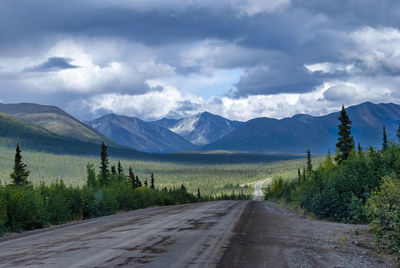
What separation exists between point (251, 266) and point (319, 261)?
6.57ft

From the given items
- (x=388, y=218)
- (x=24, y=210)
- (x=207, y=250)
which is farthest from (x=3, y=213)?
(x=388, y=218)

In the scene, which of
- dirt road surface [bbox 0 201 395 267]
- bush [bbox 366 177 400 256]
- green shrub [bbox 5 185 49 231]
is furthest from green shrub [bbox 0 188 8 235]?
bush [bbox 366 177 400 256]

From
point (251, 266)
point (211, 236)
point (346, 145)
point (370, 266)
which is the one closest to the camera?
point (251, 266)

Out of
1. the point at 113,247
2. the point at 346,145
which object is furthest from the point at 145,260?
the point at 346,145

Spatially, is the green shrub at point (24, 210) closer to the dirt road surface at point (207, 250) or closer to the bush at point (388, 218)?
the dirt road surface at point (207, 250)

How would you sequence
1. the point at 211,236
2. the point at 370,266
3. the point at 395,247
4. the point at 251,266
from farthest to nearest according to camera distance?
1. the point at 211,236
2. the point at 395,247
3. the point at 370,266
4. the point at 251,266

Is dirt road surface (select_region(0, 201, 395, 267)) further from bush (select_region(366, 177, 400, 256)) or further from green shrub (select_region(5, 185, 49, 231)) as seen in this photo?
green shrub (select_region(5, 185, 49, 231))

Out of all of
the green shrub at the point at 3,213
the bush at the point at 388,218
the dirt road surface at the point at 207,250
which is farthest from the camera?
the green shrub at the point at 3,213

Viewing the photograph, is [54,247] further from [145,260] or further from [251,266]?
[251,266]

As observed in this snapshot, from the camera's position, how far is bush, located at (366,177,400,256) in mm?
9914

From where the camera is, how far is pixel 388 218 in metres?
10.4

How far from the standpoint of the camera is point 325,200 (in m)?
20.7

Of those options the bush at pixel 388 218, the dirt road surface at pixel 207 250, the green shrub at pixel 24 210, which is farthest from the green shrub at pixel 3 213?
the bush at pixel 388 218

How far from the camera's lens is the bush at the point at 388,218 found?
32.5 feet
